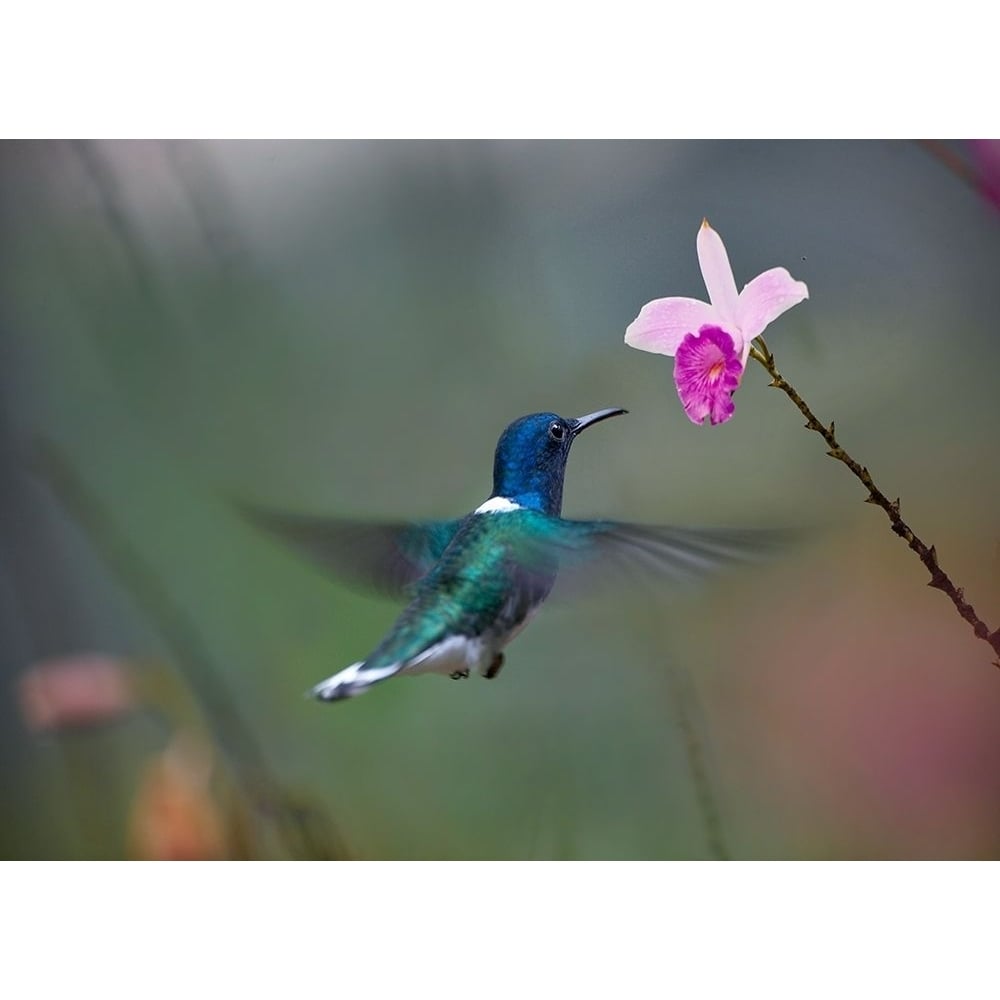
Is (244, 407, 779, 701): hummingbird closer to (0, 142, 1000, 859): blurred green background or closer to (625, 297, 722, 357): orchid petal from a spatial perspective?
(625, 297, 722, 357): orchid petal

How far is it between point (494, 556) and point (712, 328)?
1.38ft

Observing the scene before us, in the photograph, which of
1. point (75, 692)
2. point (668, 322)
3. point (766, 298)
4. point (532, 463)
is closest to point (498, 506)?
point (532, 463)

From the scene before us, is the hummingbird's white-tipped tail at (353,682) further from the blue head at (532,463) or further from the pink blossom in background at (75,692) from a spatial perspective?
the pink blossom in background at (75,692)

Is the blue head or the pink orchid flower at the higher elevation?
the pink orchid flower

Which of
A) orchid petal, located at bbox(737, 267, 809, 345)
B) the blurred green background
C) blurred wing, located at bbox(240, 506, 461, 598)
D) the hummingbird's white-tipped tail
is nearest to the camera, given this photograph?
the hummingbird's white-tipped tail

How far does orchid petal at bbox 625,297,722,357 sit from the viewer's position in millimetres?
1549

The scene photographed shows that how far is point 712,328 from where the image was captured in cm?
152

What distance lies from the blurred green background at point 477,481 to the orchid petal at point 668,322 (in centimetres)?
40

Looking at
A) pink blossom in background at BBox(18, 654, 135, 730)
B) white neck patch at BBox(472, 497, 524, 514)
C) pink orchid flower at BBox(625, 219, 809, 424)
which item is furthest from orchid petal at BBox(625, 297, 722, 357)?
pink blossom in background at BBox(18, 654, 135, 730)

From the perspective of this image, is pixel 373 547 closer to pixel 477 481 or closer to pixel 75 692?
pixel 477 481

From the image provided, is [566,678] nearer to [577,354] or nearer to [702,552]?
[577,354]

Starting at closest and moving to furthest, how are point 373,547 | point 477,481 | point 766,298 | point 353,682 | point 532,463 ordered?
1. point 353,682
2. point 766,298
3. point 532,463
4. point 373,547
5. point 477,481

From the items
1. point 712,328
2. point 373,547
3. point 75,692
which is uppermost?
point 712,328

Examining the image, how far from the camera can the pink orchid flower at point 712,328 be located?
1.49m
